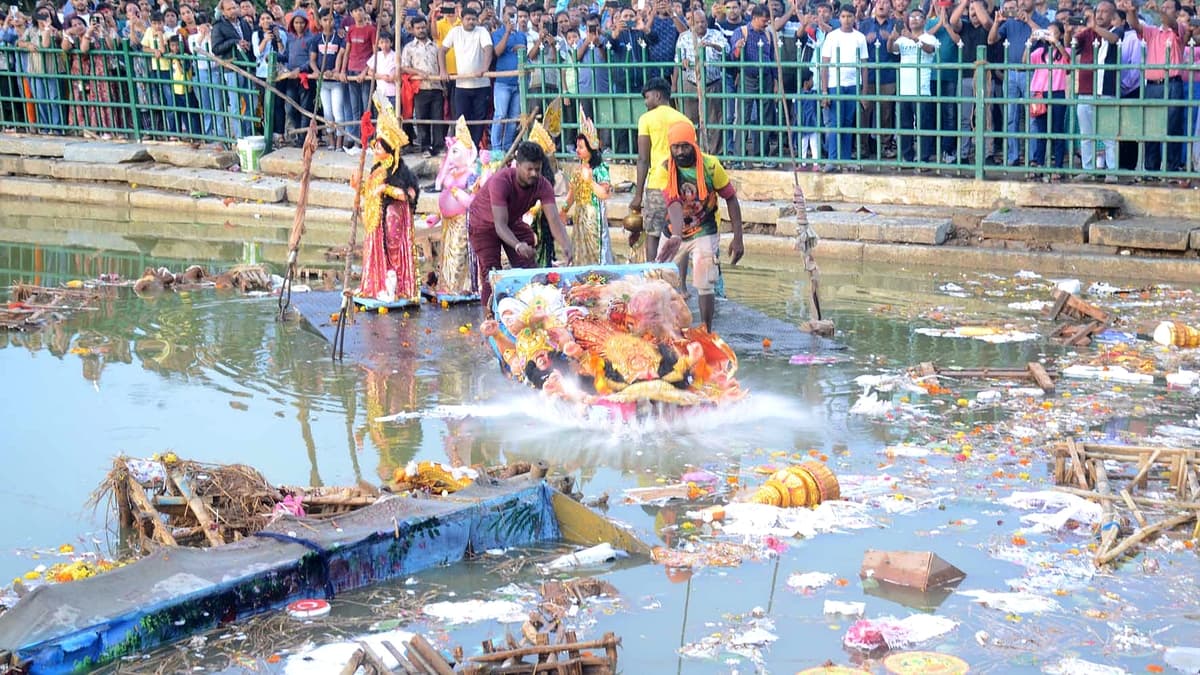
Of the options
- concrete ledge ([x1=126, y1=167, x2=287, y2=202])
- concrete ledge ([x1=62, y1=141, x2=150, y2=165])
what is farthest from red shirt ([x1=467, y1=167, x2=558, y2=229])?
concrete ledge ([x1=62, y1=141, x2=150, y2=165])

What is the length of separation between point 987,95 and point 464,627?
10.2 meters

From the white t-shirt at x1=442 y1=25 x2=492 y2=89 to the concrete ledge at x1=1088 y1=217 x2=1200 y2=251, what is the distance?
7.19 m

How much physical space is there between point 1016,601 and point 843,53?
9.87 metres

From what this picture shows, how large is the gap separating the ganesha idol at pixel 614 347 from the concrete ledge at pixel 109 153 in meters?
12.2

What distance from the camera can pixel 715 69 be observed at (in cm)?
1645

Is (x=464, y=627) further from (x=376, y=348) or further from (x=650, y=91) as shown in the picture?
(x=650, y=91)

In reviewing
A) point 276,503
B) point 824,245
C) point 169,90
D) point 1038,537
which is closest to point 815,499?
point 1038,537

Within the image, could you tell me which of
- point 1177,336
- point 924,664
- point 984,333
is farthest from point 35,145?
point 924,664

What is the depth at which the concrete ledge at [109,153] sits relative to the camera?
20.8 metres

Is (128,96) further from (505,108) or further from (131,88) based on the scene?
(505,108)

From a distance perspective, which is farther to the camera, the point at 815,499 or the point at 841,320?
the point at 841,320

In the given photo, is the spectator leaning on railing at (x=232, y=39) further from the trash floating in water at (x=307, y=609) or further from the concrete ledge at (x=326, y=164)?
the trash floating in water at (x=307, y=609)

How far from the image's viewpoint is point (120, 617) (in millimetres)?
6070

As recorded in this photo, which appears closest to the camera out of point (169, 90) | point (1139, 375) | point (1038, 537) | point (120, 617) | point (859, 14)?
point (120, 617)
